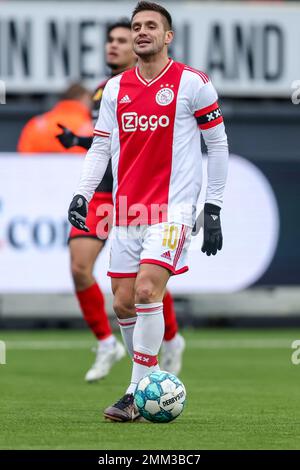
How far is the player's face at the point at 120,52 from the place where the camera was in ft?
34.0

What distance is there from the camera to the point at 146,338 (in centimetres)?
770

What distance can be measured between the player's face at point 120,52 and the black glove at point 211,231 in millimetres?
2757

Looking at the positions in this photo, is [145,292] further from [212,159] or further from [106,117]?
[106,117]

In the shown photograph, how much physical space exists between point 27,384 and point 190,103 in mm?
3229

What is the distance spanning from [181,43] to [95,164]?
9.13 metres

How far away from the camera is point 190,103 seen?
7.86m

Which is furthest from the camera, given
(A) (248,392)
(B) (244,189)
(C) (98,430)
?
(B) (244,189)

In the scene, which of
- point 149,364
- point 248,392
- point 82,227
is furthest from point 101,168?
point 248,392

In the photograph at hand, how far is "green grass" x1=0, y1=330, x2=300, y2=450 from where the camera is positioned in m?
6.80

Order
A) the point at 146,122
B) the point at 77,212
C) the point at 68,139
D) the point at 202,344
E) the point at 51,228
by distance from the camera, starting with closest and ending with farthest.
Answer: the point at 146,122 → the point at 77,212 → the point at 68,139 → the point at 202,344 → the point at 51,228

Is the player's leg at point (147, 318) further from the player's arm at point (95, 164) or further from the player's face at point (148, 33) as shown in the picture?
the player's face at point (148, 33)

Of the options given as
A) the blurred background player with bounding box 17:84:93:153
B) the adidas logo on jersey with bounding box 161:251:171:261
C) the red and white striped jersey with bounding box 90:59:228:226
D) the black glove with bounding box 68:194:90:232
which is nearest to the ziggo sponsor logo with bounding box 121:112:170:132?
the red and white striped jersey with bounding box 90:59:228:226

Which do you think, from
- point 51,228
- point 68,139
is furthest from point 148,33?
point 51,228

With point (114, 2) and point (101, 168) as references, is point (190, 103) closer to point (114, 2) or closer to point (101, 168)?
point (101, 168)
